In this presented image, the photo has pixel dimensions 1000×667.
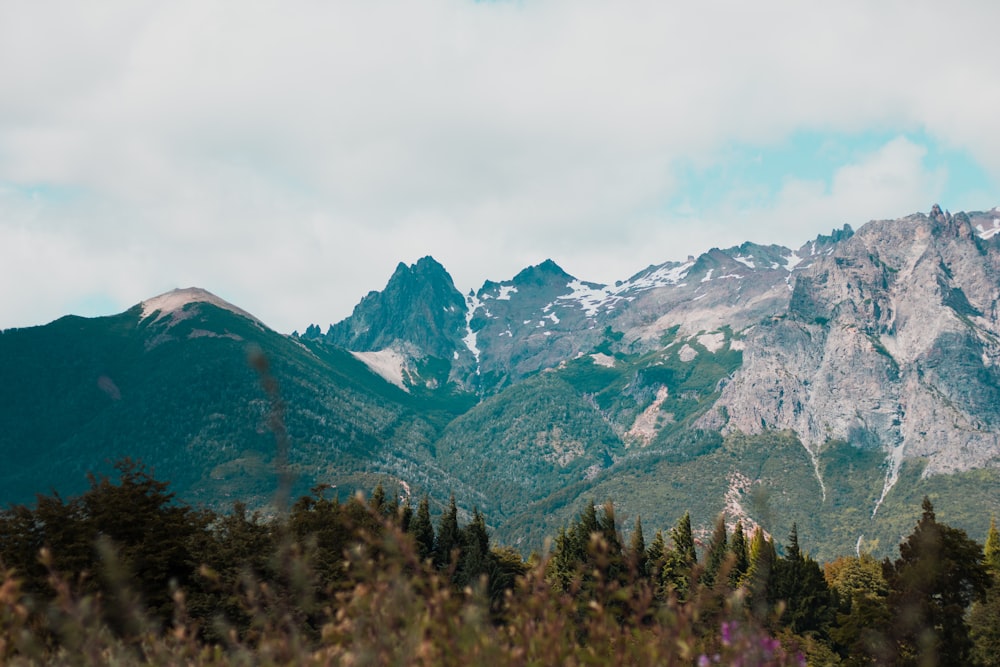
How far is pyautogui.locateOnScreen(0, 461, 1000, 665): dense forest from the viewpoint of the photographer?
7.77m

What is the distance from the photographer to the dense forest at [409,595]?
7773 millimetres

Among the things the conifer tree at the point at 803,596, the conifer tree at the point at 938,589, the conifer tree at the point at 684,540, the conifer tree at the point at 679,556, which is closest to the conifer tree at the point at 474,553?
the conifer tree at the point at 679,556

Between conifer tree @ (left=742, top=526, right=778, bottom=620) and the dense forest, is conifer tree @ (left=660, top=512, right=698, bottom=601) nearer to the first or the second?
the dense forest

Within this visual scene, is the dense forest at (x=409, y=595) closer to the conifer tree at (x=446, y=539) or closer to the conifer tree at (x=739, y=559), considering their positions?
the conifer tree at (x=446, y=539)

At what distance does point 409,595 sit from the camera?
7.85 m

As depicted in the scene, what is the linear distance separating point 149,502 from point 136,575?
696 centimetres

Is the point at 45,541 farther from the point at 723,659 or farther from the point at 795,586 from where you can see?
the point at 795,586

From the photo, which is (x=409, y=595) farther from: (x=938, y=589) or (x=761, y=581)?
(x=938, y=589)

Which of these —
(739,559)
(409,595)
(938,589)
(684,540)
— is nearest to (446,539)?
(684,540)

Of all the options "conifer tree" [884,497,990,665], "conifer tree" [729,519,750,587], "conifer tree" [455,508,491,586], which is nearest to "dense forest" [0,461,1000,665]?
"conifer tree" [884,497,990,665]

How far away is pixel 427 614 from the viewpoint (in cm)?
751

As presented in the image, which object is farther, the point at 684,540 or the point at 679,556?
the point at 679,556

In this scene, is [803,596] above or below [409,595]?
below

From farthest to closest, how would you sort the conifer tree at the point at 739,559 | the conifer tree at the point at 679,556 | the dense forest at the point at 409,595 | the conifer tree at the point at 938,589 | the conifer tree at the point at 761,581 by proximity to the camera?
the conifer tree at the point at 679,556
the conifer tree at the point at 739,559
the conifer tree at the point at 938,589
the conifer tree at the point at 761,581
the dense forest at the point at 409,595
